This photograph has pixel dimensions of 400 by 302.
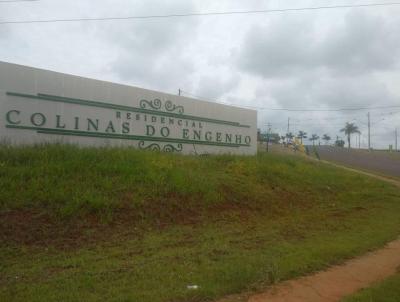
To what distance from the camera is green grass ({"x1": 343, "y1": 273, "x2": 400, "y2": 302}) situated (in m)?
5.13

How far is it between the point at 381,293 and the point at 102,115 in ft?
31.7

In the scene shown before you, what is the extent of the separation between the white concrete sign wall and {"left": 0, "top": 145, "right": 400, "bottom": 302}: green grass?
126 centimetres

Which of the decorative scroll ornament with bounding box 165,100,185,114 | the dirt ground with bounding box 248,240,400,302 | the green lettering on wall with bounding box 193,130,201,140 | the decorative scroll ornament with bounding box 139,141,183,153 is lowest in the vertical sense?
the dirt ground with bounding box 248,240,400,302

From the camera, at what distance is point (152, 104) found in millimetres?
14047

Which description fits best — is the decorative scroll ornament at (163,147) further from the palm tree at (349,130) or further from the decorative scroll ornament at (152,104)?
the palm tree at (349,130)

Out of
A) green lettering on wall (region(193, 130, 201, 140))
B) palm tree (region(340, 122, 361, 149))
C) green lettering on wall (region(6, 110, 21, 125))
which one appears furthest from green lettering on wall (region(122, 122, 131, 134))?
palm tree (region(340, 122, 361, 149))

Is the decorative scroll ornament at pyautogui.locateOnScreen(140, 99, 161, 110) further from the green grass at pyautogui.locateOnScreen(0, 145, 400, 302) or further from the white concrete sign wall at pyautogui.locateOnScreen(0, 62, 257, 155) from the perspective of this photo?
the green grass at pyautogui.locateOnScreen(0, 145, 400, 302)

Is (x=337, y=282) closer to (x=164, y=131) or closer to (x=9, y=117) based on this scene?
(x=9, y=117)

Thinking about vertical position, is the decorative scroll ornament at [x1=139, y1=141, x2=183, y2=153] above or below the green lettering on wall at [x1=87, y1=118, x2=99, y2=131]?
below

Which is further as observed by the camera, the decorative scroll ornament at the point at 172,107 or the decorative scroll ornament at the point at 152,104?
the decorative scroll ornament at the point at 172,107

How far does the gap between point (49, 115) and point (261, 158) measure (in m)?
9.36

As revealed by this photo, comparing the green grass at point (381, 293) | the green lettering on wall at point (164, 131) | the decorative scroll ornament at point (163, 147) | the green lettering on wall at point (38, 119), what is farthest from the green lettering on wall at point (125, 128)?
the green grass at point (381, 293)

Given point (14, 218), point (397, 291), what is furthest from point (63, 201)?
point (397, 291)

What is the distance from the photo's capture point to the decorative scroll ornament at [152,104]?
13.8 metres
